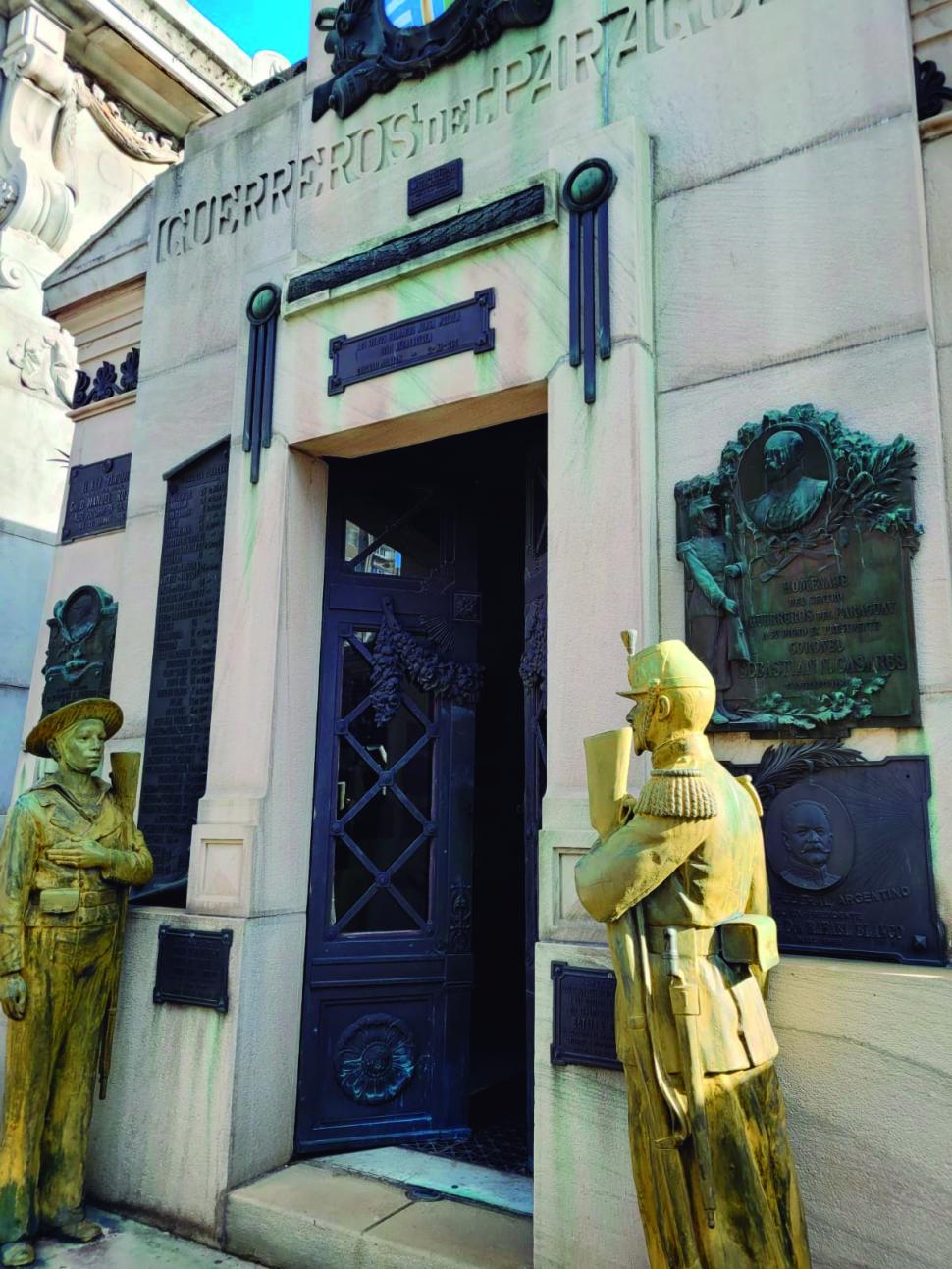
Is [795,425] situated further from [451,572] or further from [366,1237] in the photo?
[366,1237]

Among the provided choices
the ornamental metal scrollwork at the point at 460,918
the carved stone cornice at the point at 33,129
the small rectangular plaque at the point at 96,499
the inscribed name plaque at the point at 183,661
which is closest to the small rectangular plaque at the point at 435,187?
the inscribed name plaque at the point at 183,661

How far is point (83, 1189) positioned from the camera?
16.8 ft

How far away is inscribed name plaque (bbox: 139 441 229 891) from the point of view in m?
5.79

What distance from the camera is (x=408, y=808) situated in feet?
19.3

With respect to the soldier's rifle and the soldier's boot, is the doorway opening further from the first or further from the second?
the soldier's boot

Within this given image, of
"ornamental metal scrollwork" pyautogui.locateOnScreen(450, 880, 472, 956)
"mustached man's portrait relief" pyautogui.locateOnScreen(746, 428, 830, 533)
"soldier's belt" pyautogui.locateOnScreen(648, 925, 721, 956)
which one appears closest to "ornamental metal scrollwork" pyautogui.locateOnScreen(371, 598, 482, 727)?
"ornamental metal scrollwork" pyautogui.locateOnScreen(450, 880, 472, 956)

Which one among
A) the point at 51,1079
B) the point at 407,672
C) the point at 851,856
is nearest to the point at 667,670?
the point at 851,856

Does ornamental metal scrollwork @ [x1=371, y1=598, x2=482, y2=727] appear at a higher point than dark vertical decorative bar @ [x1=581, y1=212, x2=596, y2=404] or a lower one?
lower

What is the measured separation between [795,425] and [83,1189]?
5185 mm

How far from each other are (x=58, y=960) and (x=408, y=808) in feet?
6.70

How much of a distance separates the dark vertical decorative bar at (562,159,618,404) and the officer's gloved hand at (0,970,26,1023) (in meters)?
3.89

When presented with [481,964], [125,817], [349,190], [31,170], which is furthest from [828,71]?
[31,170]

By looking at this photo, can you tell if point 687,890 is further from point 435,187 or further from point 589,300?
point 435,187

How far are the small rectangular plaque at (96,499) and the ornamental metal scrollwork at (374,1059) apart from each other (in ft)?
12.0
